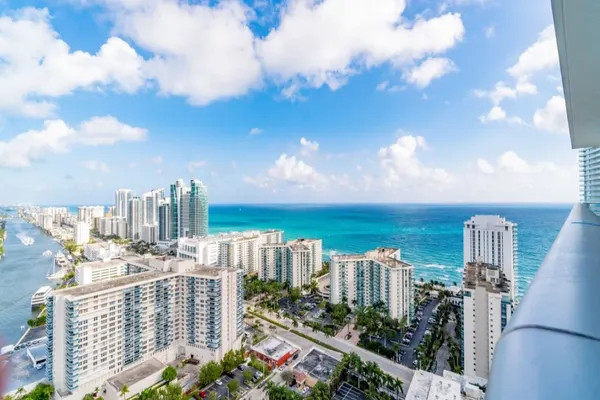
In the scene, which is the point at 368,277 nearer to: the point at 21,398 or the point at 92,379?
the point at 92,379

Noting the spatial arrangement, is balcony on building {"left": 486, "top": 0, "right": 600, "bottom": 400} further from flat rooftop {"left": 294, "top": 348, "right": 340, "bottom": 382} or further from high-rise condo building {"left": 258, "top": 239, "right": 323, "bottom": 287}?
high-rise condo building {"left": 258, "top": 239, "right": 323, "bottom": 287}

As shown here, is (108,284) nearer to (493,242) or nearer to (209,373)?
(209,373)

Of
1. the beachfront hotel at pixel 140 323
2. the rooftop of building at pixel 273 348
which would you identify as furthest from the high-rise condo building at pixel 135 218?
the rooftop of building at pixel 273 348

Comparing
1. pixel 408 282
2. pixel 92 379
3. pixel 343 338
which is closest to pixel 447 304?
pixel 408 282

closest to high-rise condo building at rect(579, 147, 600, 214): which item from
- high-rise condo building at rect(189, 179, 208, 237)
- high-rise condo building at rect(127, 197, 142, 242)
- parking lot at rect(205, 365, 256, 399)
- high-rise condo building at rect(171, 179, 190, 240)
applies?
parking lot at rect(205, 365, 256, 399)

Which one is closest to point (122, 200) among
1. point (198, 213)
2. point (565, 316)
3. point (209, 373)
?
point (198, 213)

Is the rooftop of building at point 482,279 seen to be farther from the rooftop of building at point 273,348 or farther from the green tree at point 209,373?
the green tree at point 209,373

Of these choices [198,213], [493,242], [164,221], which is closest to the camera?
[493,242]
